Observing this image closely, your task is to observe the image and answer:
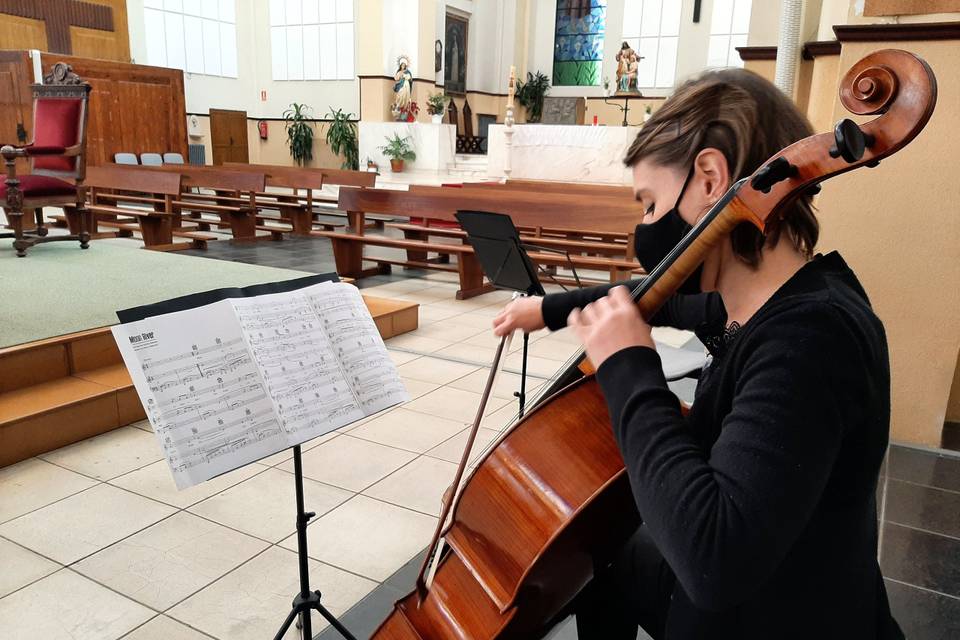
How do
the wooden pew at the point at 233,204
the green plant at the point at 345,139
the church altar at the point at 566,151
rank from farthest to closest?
the green plant at the point at 345,139 < the church altar at the point at 566,151 < the wooden pew at the point at 233,204

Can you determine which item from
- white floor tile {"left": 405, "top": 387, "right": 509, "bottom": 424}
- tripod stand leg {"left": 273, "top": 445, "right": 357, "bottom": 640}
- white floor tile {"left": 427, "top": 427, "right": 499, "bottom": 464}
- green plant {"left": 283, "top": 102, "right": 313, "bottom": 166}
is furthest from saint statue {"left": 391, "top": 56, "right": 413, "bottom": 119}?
tripod stand leg {"left": 273, "top": 445, "right": 357, "bottom": 640}

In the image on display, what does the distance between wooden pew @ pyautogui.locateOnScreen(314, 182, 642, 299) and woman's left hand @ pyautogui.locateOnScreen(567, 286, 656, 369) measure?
3894 mm

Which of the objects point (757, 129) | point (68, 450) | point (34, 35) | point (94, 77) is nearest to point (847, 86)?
point (757, 129)

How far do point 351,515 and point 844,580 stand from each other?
1670mm

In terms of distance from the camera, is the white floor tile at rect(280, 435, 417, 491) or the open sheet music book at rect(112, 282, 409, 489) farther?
the white floor tile at rect(280, 435, 417, 491)

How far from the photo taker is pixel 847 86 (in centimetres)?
74

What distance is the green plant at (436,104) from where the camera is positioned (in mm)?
13992

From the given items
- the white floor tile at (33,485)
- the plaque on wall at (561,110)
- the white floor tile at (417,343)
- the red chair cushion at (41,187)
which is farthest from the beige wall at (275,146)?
the white floor tile at (33,485)

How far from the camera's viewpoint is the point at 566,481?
0.93 meters

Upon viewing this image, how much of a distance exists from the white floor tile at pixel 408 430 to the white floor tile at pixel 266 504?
1.37 ft

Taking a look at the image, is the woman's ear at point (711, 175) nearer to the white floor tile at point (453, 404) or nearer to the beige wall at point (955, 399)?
the white floor tile at point (453, 404)

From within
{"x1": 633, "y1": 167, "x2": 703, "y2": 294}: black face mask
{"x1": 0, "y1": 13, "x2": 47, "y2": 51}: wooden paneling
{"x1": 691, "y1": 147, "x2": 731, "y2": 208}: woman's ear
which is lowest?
{"x1": 633, "y1": 167, "x2": 703, "y2": 294}: black face mask

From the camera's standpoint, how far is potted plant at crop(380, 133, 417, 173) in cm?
1348

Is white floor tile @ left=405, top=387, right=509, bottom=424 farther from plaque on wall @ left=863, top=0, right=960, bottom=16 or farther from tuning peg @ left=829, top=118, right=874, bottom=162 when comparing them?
tuning peg @ left=829, top=118, right=874, bottom=162
